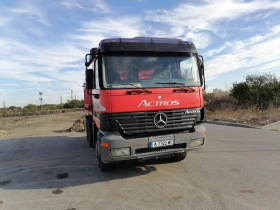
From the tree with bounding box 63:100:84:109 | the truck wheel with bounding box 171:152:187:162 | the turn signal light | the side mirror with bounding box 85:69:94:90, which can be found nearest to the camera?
the turn signal light

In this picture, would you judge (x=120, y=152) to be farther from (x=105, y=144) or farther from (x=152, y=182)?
(x=152, y=182)

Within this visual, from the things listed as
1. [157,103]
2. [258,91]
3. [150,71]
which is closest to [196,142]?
[157,103]

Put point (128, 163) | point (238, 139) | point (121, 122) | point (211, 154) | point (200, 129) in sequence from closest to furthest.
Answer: point (121, 122)
point (200, 129)
point (128, 163)
point (211, 154)
point (238, 139)

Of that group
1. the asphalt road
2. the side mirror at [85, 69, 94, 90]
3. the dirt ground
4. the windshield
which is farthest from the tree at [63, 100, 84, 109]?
the windshield

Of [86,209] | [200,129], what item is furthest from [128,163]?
[86,209]

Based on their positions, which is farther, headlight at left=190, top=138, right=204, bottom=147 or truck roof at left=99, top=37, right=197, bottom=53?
headlight at left=190, top=138, right=204, bottom=147

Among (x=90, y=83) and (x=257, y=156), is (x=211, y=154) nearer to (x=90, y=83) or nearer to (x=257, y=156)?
(x=257, y=156)

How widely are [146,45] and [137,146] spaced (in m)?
2.13

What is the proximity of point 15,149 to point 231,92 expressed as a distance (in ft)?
59.4

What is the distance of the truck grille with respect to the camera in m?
4.68

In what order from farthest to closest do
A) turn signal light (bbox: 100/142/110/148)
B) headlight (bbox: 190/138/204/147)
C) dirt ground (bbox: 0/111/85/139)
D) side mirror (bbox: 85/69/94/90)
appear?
dirt ground (bbox: 0/111/85/139), side mirror (bbox: 85/69/94/90), headlight (bbox: 190/138/204/147), turn signal light (bbox: 100/142/110/148)

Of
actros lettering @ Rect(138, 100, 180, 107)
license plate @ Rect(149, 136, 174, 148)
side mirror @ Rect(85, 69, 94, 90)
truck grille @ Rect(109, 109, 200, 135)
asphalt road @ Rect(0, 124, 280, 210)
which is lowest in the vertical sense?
asphalt road @ Rect(0, 124, 280, 210)

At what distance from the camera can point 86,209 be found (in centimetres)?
374

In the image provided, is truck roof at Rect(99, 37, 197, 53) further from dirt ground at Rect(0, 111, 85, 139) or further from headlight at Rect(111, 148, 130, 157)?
dirt ground at Rect(0, 111, 85, 139)
